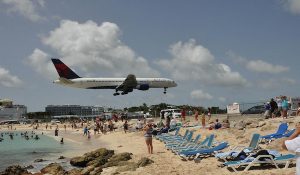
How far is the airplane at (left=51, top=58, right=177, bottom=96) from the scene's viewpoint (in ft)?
193

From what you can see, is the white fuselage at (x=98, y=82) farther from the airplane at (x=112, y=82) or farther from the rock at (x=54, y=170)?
the rock at (x=54, y=170)

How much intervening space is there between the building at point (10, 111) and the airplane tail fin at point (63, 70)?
115 metres

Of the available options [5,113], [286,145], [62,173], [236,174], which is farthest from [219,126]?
[5,113]

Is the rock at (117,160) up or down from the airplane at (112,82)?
down

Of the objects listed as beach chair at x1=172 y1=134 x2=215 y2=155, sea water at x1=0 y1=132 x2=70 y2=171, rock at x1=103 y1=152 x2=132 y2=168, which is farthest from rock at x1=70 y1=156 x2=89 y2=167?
beach chair at x1=172 y1=134 x2=215 y2=155

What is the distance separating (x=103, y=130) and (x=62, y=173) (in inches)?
1211

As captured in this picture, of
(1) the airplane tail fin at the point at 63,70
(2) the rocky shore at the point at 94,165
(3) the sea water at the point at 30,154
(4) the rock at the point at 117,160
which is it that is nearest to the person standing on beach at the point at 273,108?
(2) the rocky shore at the point at 94,165

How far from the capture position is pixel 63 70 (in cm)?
6431

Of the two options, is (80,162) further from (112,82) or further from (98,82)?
(112,82)

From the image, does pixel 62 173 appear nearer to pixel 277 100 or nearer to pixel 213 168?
pixel 213 168

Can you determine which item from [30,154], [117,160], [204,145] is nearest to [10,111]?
[30,154]

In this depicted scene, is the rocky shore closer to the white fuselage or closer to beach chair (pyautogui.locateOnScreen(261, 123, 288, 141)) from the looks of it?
beach chair (pyautogui.locateOnScreen(261, 123, 288, 141))

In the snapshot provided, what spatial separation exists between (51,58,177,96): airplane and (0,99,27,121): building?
11884 centimetres

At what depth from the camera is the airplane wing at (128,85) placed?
2252 inches
